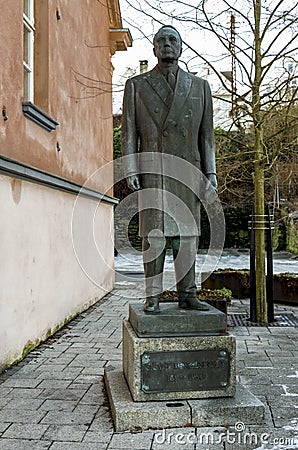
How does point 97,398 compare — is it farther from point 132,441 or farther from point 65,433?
point 132,441

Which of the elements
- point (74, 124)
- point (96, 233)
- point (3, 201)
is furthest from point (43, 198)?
point (96, 233)

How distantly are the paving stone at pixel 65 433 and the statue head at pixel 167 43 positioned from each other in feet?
8.54

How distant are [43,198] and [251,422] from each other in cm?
388

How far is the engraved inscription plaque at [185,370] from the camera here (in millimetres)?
3703

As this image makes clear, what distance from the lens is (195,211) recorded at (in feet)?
13.2

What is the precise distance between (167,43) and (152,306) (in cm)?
187

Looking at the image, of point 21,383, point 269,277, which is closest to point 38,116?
point 21,383

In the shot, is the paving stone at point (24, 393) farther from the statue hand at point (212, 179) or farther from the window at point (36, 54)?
the window at point (36, 54)

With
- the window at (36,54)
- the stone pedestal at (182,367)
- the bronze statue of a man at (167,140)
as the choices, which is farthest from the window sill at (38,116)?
the stone pedestal at (182,367)

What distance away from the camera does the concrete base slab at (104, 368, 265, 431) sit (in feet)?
11.6

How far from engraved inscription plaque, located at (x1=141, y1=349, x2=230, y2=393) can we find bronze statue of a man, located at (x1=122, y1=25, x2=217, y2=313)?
373mm

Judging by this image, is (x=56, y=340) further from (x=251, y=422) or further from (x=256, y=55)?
(x=256, y=55)

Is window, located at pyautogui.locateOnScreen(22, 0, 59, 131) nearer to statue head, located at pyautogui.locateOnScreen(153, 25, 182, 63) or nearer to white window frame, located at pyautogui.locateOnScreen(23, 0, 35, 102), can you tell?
white window frame, located at pyautogui.locateOnScreen(23, 0, 35, 102)

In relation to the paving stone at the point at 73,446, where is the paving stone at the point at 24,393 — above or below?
above
